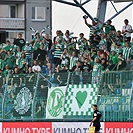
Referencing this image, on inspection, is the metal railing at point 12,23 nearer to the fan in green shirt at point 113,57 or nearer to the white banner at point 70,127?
the fan in green shirt at point 113,57

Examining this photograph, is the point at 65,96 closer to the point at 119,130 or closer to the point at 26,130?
the point at 26,130

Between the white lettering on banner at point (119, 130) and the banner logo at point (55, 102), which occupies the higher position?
the banner logo at point (55, 102)

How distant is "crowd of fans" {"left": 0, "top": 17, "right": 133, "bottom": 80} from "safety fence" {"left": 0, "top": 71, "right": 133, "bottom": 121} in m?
1.22

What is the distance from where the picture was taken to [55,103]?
26719 millimetres

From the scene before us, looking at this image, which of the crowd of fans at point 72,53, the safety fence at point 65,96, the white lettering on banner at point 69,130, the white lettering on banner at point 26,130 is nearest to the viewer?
the safety fence at point 65,96

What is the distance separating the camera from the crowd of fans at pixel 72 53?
92.4ft

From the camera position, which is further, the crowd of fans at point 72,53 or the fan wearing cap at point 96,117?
the crowd of fans at point 72,53

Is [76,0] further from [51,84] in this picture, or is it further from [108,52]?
[51,84]

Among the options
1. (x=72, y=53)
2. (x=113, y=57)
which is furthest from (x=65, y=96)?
(x=72, y=53)

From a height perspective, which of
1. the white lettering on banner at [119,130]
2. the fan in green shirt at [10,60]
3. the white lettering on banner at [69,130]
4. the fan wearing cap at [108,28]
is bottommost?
the white lettering on banner at [69,130]

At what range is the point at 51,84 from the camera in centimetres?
2700

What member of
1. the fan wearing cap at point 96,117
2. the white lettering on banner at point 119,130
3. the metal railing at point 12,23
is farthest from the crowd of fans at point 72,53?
the metal railing at point 12,23

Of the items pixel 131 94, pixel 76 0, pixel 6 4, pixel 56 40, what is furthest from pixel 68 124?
pixel 6 4

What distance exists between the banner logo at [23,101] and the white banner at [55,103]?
0.84 m
